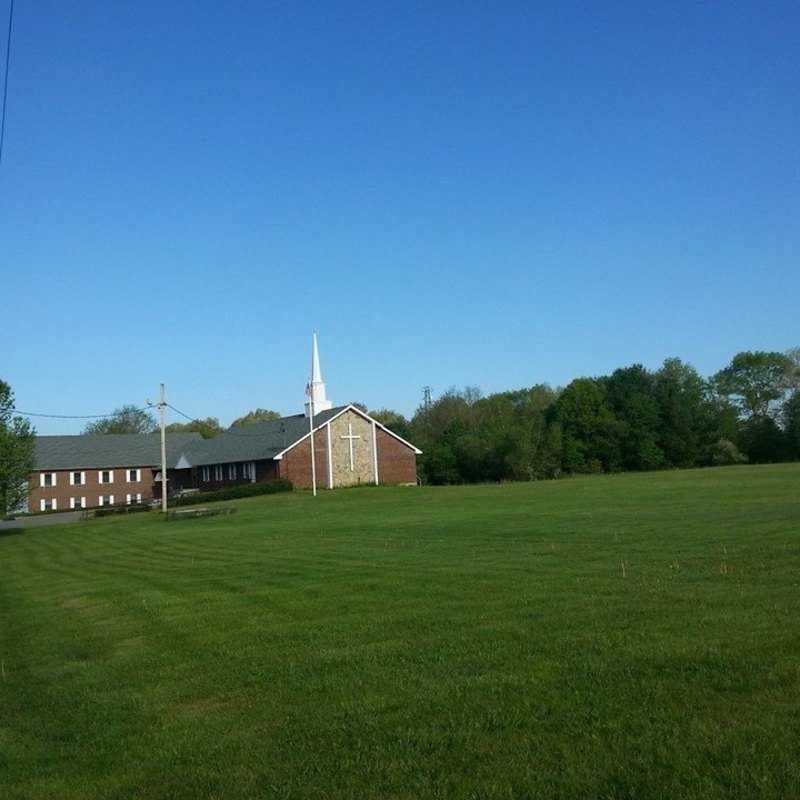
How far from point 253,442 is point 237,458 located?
2.00m

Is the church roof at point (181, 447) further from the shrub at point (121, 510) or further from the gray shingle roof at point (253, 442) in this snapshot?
the shrub at point (121, 510)

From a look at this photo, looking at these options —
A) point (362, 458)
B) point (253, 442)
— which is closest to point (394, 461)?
point (362, 458)

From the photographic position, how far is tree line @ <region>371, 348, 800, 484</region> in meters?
104

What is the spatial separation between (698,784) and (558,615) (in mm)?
6169

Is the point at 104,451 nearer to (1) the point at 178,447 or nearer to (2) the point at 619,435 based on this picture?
(1) the point at 178,447

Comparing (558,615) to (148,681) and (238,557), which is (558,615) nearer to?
(148,681)

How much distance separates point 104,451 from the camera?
339 feet

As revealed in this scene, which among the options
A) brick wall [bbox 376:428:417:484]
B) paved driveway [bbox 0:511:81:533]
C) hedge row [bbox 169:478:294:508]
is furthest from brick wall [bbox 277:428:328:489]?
paved driveway [bbox 0:511:81:533]

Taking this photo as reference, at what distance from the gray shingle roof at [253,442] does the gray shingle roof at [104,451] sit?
4.72 meters

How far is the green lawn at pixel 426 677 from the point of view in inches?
269

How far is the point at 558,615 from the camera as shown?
1227 centimetres

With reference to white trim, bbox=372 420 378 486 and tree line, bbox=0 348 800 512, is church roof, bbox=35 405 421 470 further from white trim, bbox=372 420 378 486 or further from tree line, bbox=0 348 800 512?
tree line, bbox=0 348 800 512

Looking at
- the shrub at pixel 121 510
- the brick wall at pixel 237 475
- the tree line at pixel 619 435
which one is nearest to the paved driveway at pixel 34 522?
the shrub at pixel 121 510

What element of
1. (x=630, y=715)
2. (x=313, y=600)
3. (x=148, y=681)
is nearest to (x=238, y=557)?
(x=313, y=600)
